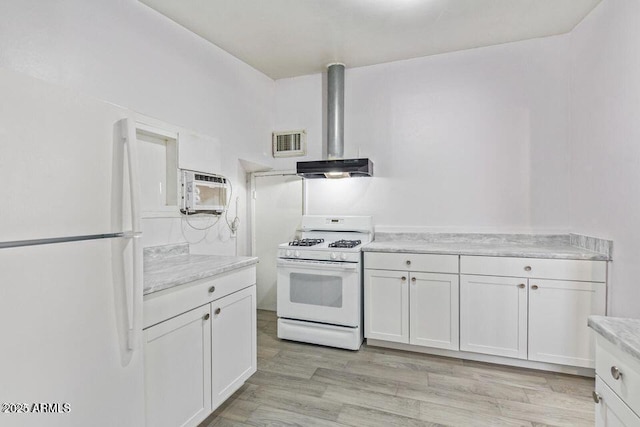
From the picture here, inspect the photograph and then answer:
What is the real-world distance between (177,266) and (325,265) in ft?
4.35

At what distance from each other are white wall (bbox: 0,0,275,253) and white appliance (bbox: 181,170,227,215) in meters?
0.18

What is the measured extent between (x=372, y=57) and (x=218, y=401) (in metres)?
3.28

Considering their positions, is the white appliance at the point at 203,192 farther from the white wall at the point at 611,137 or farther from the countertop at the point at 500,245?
the white wall at the point at 611,137

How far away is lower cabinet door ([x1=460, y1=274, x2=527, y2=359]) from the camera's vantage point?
8.47 ft

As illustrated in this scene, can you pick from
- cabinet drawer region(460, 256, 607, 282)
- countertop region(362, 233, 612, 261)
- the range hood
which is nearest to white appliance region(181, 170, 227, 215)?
the range hood

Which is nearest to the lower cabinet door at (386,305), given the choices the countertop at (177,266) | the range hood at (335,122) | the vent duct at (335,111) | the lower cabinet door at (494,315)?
the lower cabinet door at (494,315)

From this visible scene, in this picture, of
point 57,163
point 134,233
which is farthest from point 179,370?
point 57,163

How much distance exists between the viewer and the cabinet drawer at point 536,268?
2393 millimetres

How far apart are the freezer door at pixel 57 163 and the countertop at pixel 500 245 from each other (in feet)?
7.24

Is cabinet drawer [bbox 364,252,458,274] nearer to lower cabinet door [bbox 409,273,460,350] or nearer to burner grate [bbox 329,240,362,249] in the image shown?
lower cabinet door [bbox 409,273,460,350]

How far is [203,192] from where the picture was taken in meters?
2.75

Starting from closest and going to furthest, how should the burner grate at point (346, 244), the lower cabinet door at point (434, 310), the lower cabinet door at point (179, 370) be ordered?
the lower cabinet door at point (179, 370)
the lower cabinet door at point (434, 310)
the burner grate at point (346, 244)

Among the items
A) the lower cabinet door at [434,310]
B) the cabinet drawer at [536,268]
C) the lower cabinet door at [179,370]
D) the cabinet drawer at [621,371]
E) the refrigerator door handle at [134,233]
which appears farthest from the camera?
the lower cabinet door at [434,310]

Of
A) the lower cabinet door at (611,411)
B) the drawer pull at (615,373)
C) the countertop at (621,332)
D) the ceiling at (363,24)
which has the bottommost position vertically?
the lower cabinet door at (611,411)
